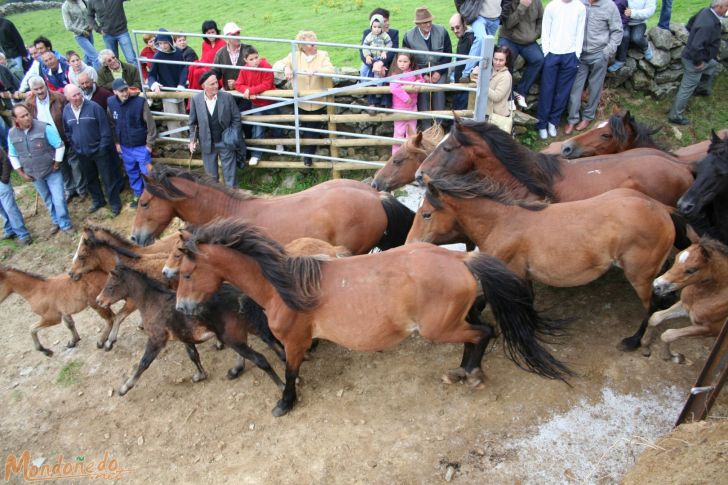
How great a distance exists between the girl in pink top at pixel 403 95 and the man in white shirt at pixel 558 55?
2150mm

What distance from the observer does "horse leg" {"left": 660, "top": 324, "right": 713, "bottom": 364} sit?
4.98 metres

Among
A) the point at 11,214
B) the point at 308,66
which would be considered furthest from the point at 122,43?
the point at 308,66

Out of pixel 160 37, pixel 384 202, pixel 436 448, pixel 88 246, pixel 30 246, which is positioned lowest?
pixel 30 246

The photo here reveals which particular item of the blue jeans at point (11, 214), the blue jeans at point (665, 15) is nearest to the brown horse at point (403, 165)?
the blue jeans at point (665, 15)

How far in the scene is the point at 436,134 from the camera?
776 cm

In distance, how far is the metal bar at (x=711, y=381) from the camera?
3.91 metres

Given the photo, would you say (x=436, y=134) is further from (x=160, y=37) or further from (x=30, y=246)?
(x=30, y=246)

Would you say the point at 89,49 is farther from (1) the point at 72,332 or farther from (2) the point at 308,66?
(1) the point at 72,332

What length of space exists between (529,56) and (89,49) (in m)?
9.58

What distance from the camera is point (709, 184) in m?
5.42

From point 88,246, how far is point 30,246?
3.95 metres

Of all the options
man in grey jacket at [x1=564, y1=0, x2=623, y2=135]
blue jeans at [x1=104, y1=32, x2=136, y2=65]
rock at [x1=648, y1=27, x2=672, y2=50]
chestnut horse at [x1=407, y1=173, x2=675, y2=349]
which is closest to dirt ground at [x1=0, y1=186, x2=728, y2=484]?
chestnut horse at [x1=407, y1=173, x2=675, y2=349]

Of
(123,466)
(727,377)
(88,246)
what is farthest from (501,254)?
(88,246)

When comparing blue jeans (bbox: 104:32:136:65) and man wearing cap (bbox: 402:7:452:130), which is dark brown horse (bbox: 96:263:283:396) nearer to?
man wearing cap (bbox: 402:7:452:130)
